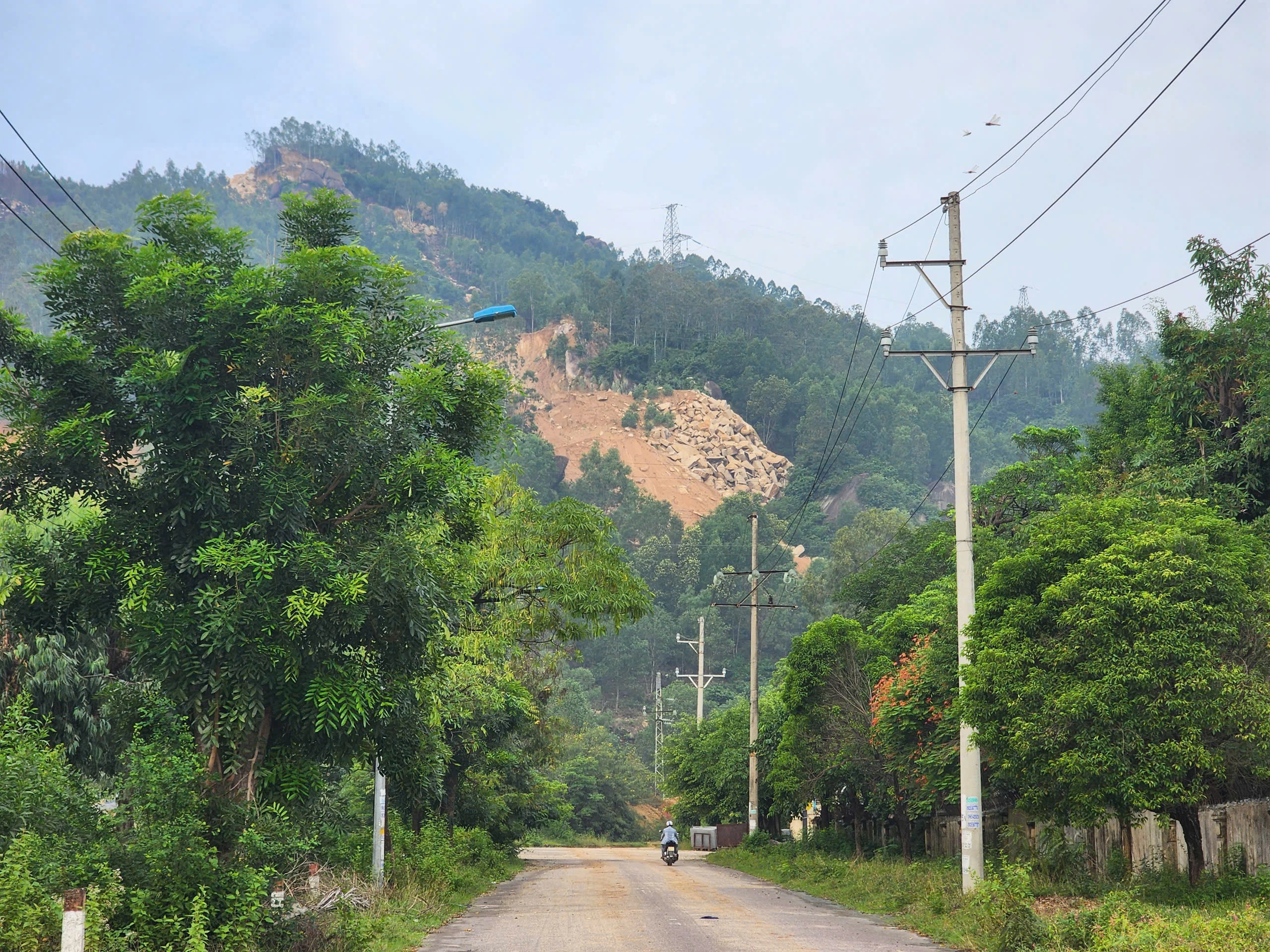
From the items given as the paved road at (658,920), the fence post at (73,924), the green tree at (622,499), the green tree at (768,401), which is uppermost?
the green tree at (768,401)

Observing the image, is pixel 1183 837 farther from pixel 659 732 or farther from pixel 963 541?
pixel 659 732

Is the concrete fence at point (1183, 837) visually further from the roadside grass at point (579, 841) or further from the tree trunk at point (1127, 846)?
the roadside grass at point (579, 841)

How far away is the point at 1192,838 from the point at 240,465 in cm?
1385

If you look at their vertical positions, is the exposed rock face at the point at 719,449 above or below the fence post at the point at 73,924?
above

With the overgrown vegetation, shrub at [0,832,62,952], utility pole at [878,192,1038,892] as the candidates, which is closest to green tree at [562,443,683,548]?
utility pole at [878,192,1038,892]

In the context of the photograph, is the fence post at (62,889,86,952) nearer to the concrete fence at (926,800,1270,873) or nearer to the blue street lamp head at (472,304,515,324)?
the blue street lamp head at (472,304,515,324)

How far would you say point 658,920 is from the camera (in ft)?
59.2

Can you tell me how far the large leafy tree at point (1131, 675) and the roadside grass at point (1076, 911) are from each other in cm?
114

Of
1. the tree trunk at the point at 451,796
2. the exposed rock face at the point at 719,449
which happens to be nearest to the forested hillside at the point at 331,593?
the tree trunk at the point at 451,796

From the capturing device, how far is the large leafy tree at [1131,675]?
15.0m

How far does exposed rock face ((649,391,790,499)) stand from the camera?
→ 15425 cm

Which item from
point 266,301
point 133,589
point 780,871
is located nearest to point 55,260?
point 266,301

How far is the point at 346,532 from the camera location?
45.4 ft

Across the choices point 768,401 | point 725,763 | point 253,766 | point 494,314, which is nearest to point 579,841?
point 725,763
